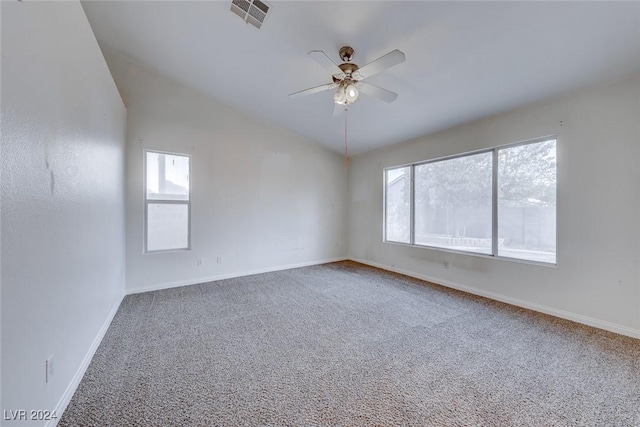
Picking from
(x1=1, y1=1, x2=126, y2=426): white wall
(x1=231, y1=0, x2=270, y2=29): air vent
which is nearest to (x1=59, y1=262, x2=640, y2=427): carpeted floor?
(x1=1, y1=1, x2=126, y2=426): white wall

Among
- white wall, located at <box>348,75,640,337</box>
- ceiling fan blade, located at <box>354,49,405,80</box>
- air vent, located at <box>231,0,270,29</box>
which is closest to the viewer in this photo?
ceiling fan blade, located at <box>354,49,405,80</box>

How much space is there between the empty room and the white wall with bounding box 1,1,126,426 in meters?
0.02

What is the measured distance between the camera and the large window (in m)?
3.06

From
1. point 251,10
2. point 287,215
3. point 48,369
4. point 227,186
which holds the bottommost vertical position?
point 48,369

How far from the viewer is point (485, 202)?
3627 millimetres

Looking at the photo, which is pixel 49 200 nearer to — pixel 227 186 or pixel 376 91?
pixel 376 91

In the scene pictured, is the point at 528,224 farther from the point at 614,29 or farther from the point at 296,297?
the point at 296,297

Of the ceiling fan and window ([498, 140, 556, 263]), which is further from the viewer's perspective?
window ([498, 140, 556, 263])

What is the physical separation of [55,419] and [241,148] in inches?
153

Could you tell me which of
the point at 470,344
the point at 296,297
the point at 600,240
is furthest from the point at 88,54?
the point at 600,240

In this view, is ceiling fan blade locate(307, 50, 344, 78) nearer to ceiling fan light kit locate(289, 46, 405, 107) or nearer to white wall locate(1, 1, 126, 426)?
ceiling fan light kit locate(289, 46, 405, 107)

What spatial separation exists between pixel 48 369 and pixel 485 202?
4567mm

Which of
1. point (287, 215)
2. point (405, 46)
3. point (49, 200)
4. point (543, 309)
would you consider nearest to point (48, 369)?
point (49, 200)

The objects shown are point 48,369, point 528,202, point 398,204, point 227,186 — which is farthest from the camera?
point 398,204
